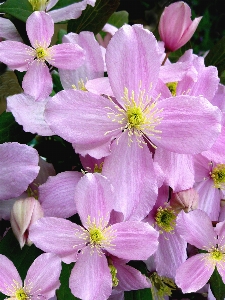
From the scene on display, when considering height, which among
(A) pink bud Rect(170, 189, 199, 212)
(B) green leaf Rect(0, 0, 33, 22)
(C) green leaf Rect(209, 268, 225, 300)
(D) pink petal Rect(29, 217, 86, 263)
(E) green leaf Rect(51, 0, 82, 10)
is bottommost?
(C) green leaf Rect(209, 268, 225, 300)

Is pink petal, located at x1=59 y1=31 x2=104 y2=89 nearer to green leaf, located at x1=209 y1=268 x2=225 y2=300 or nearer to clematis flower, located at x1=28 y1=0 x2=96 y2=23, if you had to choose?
clematis flower, located at x1=28 y1=0 x2=96 y2=23

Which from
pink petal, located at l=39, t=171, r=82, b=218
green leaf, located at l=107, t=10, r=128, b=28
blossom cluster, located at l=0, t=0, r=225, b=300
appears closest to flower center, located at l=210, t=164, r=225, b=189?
blossom cluster, located at l=0, t=0, r=225, b=300

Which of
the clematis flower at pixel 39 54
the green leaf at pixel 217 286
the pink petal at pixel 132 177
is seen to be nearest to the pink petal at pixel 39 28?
the clematis flower at pixel 39 54

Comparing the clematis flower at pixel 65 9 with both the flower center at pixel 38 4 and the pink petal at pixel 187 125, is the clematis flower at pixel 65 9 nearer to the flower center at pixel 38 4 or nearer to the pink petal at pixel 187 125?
the flower center at pixel 38 4

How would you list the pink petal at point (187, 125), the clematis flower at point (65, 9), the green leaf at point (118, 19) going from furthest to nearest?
the green leaf at point (118, 19) < the clematis flower at point (65, 9) < the pink petal at point (187, 125)

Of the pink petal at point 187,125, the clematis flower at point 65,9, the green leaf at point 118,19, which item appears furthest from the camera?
the green leaf at point 118,19

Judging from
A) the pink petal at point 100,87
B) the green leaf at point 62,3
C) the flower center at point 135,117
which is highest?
the green leaf at point 62,3
